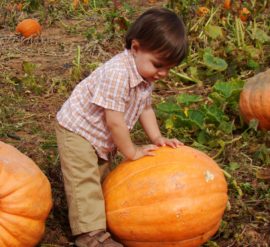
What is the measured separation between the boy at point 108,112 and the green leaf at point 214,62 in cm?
215

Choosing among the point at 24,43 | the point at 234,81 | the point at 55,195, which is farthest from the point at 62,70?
the point at 55,195

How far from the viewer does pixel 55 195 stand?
3.68 meters

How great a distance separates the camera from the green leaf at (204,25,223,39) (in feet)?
20.5

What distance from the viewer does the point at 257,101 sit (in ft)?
14.7

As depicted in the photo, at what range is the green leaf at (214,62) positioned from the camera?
5.52m

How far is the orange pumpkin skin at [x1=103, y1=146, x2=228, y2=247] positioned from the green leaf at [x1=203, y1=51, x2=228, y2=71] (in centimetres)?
239

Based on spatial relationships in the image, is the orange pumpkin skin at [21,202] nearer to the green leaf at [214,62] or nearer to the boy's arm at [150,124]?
the boy's arm at [150,124]

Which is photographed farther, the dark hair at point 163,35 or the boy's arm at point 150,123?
the boy's arm at point 150,123

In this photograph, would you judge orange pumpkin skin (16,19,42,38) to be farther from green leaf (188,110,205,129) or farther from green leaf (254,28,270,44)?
green leaf (188,110,205,129)

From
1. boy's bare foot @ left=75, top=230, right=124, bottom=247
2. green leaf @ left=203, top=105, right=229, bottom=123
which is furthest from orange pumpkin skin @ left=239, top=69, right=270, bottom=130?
boy's bare foot @ left=75, top=230, right=124, bottom=247

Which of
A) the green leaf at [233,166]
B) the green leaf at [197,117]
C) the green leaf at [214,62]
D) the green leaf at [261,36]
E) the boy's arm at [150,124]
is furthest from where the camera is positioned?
the green leaf at [261,36]

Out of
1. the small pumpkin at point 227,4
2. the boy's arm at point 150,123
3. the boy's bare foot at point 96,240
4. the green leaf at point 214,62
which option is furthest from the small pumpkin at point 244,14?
the boy's bare foot at point 96,240

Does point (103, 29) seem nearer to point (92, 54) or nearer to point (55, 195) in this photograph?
point (92, 54)

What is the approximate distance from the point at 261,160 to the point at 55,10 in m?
5.46
